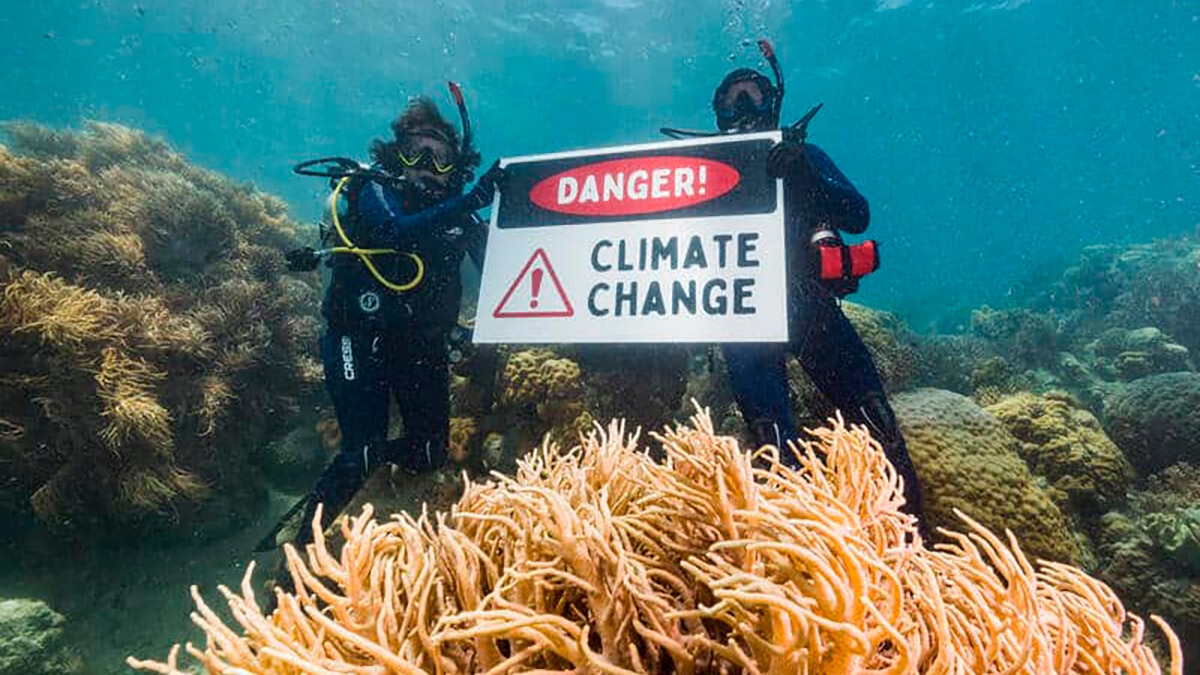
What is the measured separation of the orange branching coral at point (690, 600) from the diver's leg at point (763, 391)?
1903 mm

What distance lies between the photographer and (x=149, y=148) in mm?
10727

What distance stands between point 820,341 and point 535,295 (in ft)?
6.80

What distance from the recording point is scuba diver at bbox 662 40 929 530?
11.6ft

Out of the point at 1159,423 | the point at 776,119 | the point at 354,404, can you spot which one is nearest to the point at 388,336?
the point at 354,404

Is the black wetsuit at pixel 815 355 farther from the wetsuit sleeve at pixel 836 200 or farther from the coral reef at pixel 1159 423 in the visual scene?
the coral reef at pixel 1159 423

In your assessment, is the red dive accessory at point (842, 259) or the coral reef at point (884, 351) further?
the coral reef at point (884, 351)

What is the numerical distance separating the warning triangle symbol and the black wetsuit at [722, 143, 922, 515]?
1195 mm

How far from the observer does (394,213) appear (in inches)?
169

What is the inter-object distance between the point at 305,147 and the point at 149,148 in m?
84.3

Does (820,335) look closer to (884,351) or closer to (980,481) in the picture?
(980,481)

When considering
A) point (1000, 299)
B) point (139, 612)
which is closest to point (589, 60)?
point (1000, 299)

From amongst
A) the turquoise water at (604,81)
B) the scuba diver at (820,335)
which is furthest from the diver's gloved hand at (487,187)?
the turquoise water at (604,81)

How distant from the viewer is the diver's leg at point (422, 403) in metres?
4.69

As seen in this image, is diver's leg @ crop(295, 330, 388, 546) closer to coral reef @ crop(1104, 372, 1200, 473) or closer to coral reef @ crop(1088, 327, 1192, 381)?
coral reef @ crop(1104, 372, 1200, 473)
